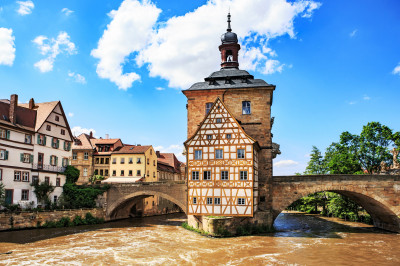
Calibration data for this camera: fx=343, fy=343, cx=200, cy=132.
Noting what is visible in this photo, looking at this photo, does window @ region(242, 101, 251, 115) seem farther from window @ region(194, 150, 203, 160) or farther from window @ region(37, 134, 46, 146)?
window @ region(37, 134, 46, 146)

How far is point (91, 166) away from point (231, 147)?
27.7m

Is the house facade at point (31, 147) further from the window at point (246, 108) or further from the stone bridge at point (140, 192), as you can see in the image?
the window at point (246, 108)

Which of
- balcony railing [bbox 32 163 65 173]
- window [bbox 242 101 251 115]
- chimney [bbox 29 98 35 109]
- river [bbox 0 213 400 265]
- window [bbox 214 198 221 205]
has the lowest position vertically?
river [bbox 0 213 400 265]

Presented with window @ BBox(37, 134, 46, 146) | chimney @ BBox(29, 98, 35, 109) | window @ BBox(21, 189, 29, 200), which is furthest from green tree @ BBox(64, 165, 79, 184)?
chimney @ BBox(29, 98, 35, 109)

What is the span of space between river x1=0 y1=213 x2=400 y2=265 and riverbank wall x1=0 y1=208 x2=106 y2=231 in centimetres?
92

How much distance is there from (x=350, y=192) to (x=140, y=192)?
A: 19420mm

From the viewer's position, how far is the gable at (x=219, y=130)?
26.4 m

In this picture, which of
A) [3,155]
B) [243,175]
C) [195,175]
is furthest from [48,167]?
[243,175]

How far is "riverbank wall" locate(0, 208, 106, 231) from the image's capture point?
2669cm

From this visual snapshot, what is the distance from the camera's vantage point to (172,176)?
6222 centimetres

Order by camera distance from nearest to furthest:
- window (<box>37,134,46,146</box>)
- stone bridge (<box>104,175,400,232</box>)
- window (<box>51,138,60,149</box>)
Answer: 1. stone bridge (<box>104,175,400,232</box>)
2. window (<box>37,134,46,146</box>)
3. window (<box>51,138,60,149</box>)

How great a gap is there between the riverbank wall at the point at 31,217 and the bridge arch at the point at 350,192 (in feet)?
61.0

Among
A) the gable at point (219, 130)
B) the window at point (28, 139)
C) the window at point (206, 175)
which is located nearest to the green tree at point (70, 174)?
the window at point (28, 139)

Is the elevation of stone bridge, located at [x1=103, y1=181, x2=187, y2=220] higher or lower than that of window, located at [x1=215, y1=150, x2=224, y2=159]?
Answer: lower
